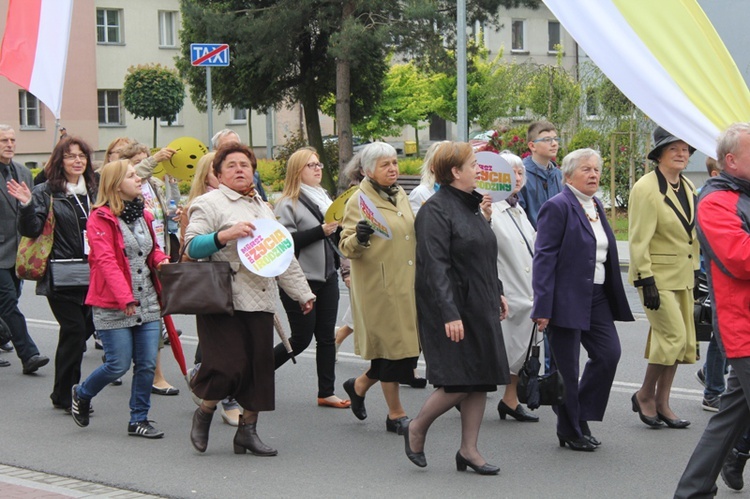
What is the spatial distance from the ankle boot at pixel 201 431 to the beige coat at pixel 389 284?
3.50 feet

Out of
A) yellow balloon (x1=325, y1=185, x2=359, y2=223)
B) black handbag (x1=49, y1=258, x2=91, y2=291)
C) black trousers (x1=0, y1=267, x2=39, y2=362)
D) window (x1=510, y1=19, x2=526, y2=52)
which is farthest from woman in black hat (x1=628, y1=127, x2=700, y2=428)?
window (x1=510, y1=19, x2=526, y2=52)

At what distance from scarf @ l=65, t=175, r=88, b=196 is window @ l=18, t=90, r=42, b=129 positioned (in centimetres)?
4280

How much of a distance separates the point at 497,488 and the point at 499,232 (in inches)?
86.3

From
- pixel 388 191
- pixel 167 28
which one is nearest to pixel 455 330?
pixel 388 191

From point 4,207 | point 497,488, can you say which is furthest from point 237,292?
point 4,207

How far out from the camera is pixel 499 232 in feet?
25.8

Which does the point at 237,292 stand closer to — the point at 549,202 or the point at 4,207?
the point at 549,202

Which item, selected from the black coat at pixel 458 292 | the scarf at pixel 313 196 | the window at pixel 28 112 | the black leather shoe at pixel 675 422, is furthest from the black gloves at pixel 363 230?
the window at pixel 28 112

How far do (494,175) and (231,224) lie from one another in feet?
5.43

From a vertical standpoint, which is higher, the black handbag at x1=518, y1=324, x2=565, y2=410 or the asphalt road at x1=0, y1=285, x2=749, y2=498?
the black handbag at x1=518, y1=324, x2=565, y2=410

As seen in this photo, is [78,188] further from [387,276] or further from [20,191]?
[387,276]

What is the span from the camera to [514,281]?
788cm

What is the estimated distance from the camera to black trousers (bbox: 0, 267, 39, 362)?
379 inches

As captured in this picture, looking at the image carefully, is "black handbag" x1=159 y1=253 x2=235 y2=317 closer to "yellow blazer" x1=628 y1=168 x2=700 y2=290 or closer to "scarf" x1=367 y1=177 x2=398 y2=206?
"scarf" x1=367 y1=177 x2=398 y2=206
